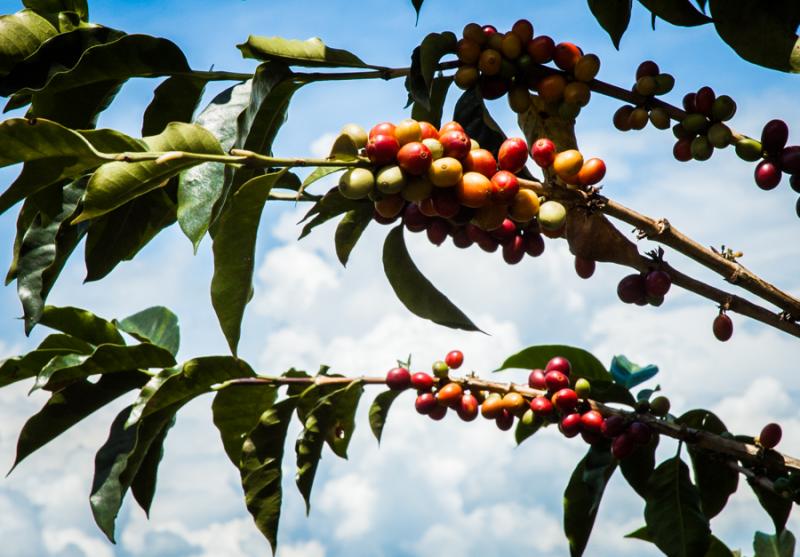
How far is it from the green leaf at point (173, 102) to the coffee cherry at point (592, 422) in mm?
1326

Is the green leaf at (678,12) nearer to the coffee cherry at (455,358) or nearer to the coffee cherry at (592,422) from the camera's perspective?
the coffee cherry at (592,422)

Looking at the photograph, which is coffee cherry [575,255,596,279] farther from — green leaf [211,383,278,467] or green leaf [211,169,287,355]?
green leaf [211,383,278,467]

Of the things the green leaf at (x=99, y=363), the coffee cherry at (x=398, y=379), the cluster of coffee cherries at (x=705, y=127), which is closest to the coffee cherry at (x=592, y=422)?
the coffee cherry at (x=398, y=379)

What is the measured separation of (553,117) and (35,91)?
4.03 ft

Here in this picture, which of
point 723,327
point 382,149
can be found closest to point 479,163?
point 382,149

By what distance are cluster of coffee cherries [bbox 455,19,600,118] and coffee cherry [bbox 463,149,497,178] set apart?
367 millimetres

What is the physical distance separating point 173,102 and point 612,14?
1117mm

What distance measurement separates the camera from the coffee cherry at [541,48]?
2113 millimetres

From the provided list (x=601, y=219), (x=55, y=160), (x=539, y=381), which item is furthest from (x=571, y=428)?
(x=55, y=160)

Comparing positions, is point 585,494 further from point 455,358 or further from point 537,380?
point 455,358

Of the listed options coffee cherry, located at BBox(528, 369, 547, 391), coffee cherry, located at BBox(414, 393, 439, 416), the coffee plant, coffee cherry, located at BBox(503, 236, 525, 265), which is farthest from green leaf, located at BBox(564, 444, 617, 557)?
coffee cherry, located at BBox(503, 236, 525, 265)

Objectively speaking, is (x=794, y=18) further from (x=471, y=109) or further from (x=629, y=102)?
(x=471, y=109)

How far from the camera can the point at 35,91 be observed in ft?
6.86

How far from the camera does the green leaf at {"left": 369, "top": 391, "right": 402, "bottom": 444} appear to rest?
2725 millimetres
